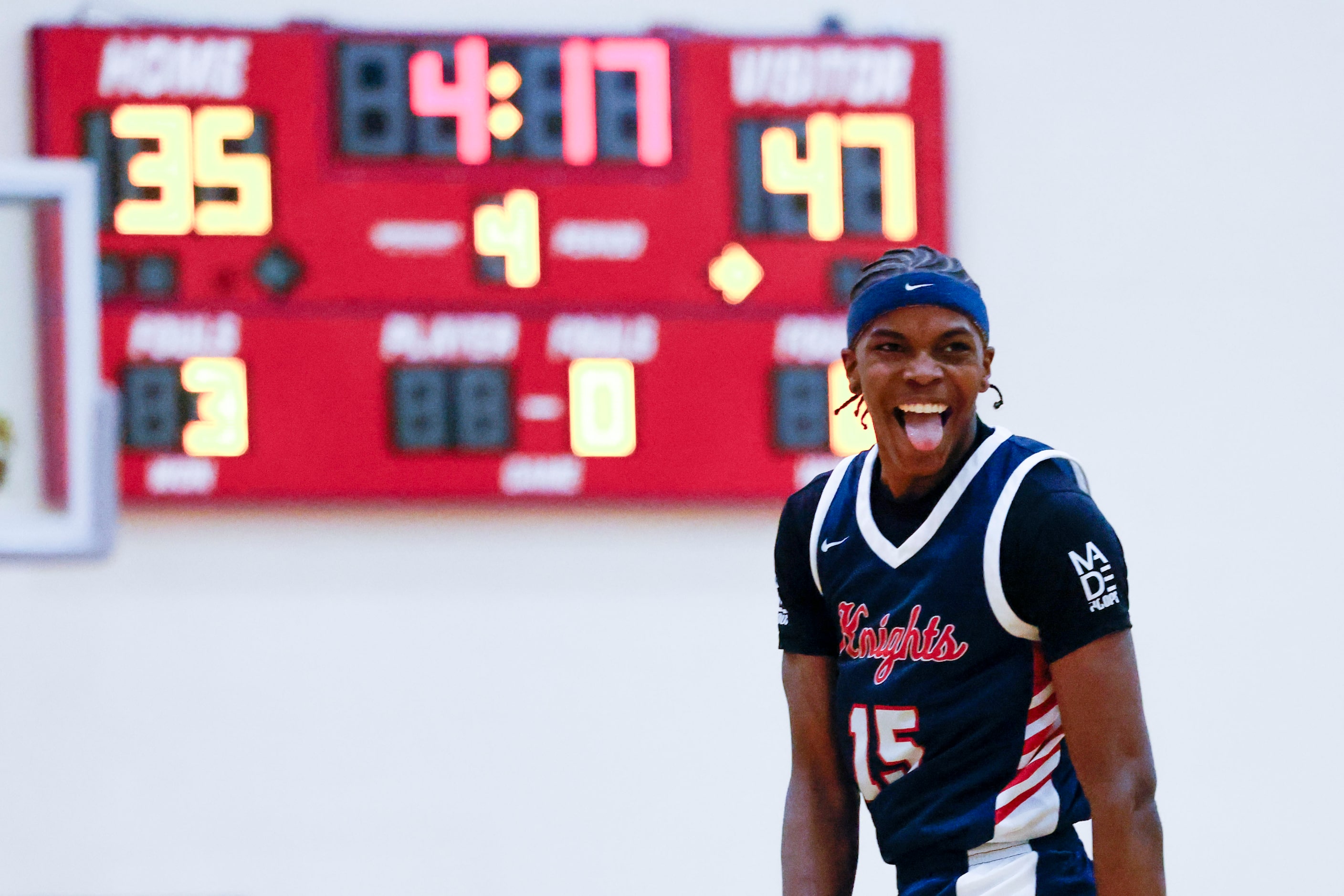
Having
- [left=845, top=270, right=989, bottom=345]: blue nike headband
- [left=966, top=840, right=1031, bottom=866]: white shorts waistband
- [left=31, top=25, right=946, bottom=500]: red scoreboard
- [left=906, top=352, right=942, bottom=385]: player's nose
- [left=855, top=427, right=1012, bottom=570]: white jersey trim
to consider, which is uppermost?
[left=31, top=25, right=946, bottom=500]: red scoreboard

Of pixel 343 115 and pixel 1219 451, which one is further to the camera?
pixel 1219 451

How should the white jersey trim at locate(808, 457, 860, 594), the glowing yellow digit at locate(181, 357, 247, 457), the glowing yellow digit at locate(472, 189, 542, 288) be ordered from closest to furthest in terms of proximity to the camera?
the white jersey trim at locate(808, 457, 860, 594) → the glowing yellow digit at locate(181, 357, 247, 457) → the glowing yellow digit at locate(472, 189, 542, 288)

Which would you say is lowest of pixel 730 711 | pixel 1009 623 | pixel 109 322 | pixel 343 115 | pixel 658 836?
pixel 658 836

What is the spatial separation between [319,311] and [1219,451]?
2235 millimetres

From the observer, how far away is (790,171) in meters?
3.47

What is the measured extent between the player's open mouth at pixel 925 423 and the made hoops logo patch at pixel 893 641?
0.53 feet

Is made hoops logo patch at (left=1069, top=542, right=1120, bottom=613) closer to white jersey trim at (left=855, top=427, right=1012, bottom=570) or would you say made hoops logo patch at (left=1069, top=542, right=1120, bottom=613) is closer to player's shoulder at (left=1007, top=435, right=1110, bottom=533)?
player's shoulder at (left=1007, top=435, right=1110, bottom=533)

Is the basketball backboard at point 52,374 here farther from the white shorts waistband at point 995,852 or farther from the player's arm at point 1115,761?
the player's arm at point 1115,761

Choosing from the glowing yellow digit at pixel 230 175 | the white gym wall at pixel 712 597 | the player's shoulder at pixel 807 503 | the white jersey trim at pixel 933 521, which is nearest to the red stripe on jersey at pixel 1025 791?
the white jersey trim at pixel 933 521

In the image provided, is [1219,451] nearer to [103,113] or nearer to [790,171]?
[790,171]

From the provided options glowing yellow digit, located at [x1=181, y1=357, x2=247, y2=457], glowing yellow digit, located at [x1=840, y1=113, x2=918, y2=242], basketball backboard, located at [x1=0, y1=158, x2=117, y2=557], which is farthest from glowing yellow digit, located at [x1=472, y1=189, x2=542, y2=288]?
basketball backboard, located at [x1=0, y1=158, x2=117, y2=557]

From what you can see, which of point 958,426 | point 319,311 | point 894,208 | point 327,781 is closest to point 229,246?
point 319,311

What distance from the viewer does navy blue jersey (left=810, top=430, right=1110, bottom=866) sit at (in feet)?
4.78

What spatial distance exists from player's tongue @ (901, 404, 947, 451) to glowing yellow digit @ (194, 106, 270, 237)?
88.6 inches
